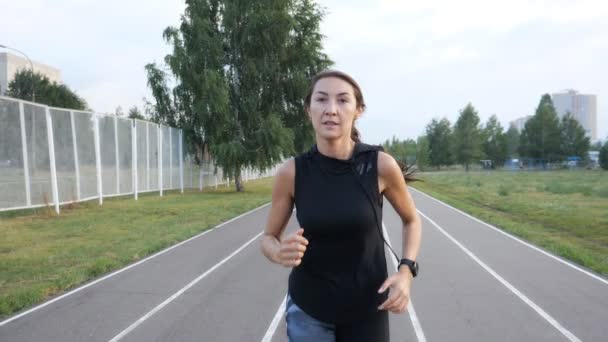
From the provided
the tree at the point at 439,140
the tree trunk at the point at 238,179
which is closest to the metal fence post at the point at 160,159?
the tree trunk at the point at 238,179

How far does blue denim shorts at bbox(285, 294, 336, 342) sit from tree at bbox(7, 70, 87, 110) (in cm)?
A: 5786

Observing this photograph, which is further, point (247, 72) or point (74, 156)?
point (247, 72)

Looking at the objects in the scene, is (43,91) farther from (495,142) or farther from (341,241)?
(495,142)

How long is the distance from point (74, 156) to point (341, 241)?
18316mm

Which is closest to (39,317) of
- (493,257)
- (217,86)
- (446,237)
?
(493,257)

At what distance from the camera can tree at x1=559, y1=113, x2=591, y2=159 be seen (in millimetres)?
87000

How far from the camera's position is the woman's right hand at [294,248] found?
194cm

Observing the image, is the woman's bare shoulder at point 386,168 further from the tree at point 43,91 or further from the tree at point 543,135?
the tree at point 543,135

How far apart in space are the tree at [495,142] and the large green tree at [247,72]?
70631 mm

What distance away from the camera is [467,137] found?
77.8 metres

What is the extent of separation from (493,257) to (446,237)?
2685mm

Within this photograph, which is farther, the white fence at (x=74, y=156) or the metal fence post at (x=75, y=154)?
the metal fence post at (x=75, y=154)

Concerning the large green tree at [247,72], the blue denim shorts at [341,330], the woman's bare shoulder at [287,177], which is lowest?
the blue denim shorts at [341,330]

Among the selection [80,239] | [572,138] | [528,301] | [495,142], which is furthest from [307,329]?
[495,142]
